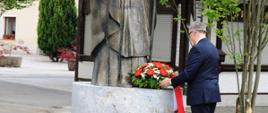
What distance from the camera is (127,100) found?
7.64 m

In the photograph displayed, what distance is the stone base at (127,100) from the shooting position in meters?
7.63

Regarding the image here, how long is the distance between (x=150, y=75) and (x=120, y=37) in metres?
0.60

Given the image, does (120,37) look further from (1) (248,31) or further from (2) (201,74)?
(1) (248,31)

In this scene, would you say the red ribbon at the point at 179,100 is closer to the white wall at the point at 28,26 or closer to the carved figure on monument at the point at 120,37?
the carved figure on monument at the point at 120,37

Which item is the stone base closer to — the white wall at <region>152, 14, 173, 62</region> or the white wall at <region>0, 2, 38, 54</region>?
the white wall at <region>152, 14, 173, 62</region>

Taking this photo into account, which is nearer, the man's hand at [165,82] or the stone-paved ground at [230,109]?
the man's hand at [165,82]

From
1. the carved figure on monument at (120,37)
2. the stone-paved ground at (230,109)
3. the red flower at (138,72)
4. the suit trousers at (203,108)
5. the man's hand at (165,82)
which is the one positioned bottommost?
the stone-paved ground at (230,109)

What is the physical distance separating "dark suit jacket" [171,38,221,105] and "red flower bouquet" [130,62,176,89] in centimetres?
59

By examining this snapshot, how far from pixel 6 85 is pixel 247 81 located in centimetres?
1110

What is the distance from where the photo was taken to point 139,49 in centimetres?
797

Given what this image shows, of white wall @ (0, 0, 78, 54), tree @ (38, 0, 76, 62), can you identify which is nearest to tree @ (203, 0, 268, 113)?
tree @ (38, 0, 76, 62)

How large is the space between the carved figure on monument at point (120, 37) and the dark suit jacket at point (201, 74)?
0.98 m

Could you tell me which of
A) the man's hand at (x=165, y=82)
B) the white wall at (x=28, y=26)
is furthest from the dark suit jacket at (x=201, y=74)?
the white wall at (x=28, y=26)

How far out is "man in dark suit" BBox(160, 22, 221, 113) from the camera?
7055 mm
